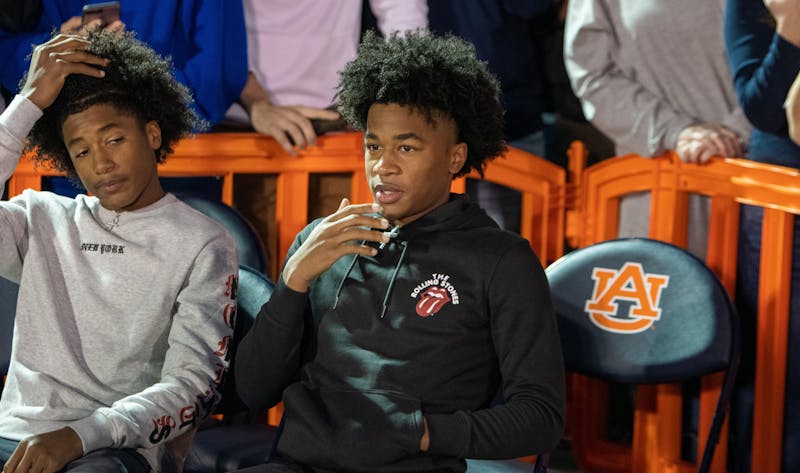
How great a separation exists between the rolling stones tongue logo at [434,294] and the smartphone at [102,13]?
145cm

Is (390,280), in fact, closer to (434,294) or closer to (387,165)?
(434,294)

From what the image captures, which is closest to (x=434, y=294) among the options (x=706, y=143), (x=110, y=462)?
(x=110, y=462)

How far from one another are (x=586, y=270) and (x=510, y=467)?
21.5 inches

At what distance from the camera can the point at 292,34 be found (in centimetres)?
309

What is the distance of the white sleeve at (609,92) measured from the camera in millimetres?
2793

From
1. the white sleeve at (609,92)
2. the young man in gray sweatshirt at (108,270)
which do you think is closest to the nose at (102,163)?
the young man in gray sweatshirt at (108,270)

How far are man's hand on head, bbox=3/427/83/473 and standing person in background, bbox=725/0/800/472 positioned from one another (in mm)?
1757

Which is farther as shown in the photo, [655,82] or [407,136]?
[655,82]

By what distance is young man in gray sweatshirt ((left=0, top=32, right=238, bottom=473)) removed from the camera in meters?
1.92

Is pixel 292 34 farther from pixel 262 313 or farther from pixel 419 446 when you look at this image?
pixel 419 446

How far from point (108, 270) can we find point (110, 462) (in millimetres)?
422

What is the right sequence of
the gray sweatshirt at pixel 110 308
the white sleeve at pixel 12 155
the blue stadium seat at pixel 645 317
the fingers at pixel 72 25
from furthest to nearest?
1. the fingers at pixel 72 25
2. the blue stadium seat at pixel 645 317
3. the white sleeve at pixel 12 155
4. the gray sweatshirt at pixel 110 308

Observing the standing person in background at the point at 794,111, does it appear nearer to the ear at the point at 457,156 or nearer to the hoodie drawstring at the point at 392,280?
the ear at the point at 457,156

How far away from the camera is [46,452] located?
5.57 feet
